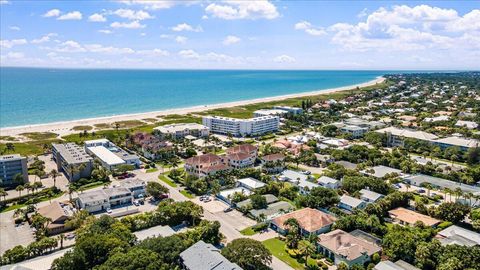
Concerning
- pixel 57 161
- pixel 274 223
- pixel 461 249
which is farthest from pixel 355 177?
pixel 57 161

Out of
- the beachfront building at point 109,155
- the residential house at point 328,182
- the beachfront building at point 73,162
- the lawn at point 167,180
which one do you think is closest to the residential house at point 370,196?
the residential house at point 328,182

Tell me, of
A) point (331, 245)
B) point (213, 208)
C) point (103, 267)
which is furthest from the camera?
point (213, 208)

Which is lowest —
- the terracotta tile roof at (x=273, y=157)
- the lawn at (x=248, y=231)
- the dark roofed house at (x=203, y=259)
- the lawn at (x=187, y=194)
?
the lawn at (x=187, y=194)

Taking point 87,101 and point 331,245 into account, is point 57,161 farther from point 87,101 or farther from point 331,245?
point 87,101

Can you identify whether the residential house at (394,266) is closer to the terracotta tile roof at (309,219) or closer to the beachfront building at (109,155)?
the terracotta tile roof at (309,219)

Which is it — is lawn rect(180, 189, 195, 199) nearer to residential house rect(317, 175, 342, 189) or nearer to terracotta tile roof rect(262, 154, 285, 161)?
terracotta tile roof rect(262, 154, 285, 161)

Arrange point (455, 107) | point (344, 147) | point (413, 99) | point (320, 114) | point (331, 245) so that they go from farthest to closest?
point (413, 99) < point (455, 107) < point (320, 114) < point (344, 147) < point (331, 245)

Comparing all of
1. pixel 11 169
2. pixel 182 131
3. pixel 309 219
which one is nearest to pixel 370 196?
pixel 309 219
